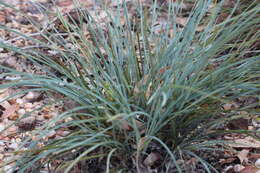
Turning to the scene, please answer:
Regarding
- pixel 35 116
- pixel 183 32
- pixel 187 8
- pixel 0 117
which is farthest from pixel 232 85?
pixel 187 8

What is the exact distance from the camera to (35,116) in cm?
234

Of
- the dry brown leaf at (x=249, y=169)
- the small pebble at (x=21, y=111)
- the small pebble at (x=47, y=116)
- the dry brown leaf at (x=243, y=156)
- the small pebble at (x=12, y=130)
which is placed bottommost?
the dry brown leaf at (x=249, y=169)

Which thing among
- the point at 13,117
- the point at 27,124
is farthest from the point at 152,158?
the point at 13,117

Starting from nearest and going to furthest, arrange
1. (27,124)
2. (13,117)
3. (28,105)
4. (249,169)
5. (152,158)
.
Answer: (152,158)
(249,169)
(27,124)
(13,117)
(28,105)

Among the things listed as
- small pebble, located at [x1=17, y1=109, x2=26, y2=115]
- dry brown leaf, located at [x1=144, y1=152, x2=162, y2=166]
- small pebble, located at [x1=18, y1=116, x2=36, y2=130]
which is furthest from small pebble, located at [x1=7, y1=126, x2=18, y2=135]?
dry brown leaf, located at [x1=144, y1=152, x2=162, y2=166]

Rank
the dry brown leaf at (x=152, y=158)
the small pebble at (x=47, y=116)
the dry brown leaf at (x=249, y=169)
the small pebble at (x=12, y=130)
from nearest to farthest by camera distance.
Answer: the dry brown leaf at (x=152, y=158), the dry brown leaf at (x=249, y=169), the small pebble at (x=12, y=130), the small pebble at (x=47, y=116)

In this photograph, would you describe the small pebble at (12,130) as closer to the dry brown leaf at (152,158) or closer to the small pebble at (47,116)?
Answer: the small pebble at (47,116)

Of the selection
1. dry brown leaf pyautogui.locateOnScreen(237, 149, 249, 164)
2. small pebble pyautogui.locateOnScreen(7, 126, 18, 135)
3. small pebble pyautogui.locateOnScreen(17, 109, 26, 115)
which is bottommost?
dry brown leaf pyautogui.locateOnScreen(237, 149, 249, 164)

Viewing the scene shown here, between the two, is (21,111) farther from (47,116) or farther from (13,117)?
(47,116)

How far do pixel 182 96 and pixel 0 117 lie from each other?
4.11ft

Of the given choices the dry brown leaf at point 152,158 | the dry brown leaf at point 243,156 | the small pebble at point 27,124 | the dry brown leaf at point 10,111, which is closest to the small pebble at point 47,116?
the small pebble at point 27,124

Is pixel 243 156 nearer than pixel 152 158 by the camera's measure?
No

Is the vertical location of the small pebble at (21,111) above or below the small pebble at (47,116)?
above

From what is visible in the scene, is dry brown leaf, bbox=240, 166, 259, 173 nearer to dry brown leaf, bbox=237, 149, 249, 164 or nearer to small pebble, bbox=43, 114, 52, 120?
dry brown leaf, bbox=237, 149, 249, 164
